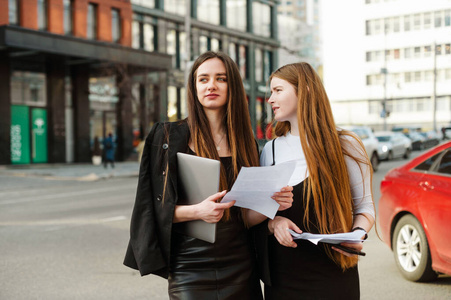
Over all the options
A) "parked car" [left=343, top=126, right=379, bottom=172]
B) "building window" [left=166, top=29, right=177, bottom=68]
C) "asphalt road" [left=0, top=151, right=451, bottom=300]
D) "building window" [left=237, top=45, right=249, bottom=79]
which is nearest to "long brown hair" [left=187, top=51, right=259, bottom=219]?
"asphalt road" [left=0, top=151, right=451, bottom=300]

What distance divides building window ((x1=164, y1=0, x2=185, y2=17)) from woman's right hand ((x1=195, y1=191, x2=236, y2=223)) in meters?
37.3

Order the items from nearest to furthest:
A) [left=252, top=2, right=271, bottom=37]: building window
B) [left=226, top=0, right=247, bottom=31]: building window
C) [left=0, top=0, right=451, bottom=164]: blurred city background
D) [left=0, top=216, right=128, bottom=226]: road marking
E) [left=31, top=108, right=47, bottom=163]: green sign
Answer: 1. [left=0, top=216, right=128, bottom=226]: road marking
2. [left=0, top=0, right=451, bottom=164]: blurred city background
3. [left=31, top=108, right=47, bottom=163]: green sign
4. [left=226, top=0, right=247, bottom=31]: building window
5. [left=252, top=2, right=271, bottom=37]: building window

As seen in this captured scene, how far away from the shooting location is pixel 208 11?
43469 millimetres

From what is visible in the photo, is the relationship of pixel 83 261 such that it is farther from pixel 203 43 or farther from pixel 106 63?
pixel 203 43

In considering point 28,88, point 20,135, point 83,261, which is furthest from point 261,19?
point 83,261

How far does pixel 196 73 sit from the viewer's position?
114 inches

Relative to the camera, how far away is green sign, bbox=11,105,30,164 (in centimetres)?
2769

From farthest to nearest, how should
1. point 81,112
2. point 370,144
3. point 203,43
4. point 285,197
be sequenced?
point 203,43 < point 81,112 < point 370,144 < point 285,197

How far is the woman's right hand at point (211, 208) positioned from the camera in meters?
2.52

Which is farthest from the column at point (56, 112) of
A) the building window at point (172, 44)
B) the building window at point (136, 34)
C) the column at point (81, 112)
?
the building window at point (172, 44)

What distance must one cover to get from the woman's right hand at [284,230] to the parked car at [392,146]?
1048 inches

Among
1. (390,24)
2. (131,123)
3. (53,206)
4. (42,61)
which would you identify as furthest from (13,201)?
(390,24)

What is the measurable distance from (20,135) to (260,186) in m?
27.7

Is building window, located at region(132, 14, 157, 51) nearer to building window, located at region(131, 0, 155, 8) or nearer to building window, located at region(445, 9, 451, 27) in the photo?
building window, located at region(131, 0, 155, 8)
